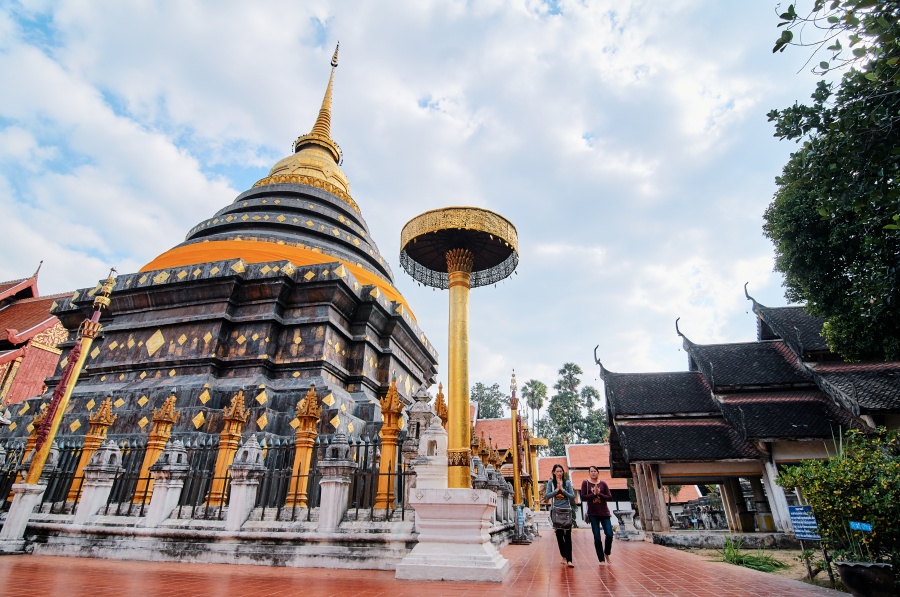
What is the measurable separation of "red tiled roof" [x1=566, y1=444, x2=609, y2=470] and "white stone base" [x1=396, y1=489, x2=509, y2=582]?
3102 centimetres

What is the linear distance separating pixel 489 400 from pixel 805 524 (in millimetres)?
55204

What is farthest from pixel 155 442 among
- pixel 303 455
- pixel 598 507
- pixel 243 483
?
pixel 598 507

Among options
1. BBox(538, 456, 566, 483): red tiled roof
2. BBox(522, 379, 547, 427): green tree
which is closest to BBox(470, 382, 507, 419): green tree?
BBox(522, 379, 547, 427): green tree

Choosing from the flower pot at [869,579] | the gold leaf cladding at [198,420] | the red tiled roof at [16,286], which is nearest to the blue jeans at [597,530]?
the flower pot at [869,579]

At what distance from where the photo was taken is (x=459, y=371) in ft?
22.7

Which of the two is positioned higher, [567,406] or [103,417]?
[567,406]

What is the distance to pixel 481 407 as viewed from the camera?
58.7 metres

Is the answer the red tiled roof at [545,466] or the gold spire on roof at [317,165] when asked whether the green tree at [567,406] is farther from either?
the gold spire on roof at [317,165]

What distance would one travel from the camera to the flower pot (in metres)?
4.52

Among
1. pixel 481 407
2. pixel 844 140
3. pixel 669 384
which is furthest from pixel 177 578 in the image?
pixel 481 407

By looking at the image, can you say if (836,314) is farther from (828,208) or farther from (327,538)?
(327,538)

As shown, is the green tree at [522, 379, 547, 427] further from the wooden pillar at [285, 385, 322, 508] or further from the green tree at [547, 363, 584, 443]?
the wooden pillar at [285, 385, 322, 508]

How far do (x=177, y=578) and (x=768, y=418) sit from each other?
15762 millimetres

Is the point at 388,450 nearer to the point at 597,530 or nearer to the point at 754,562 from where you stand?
the point at 597,530
